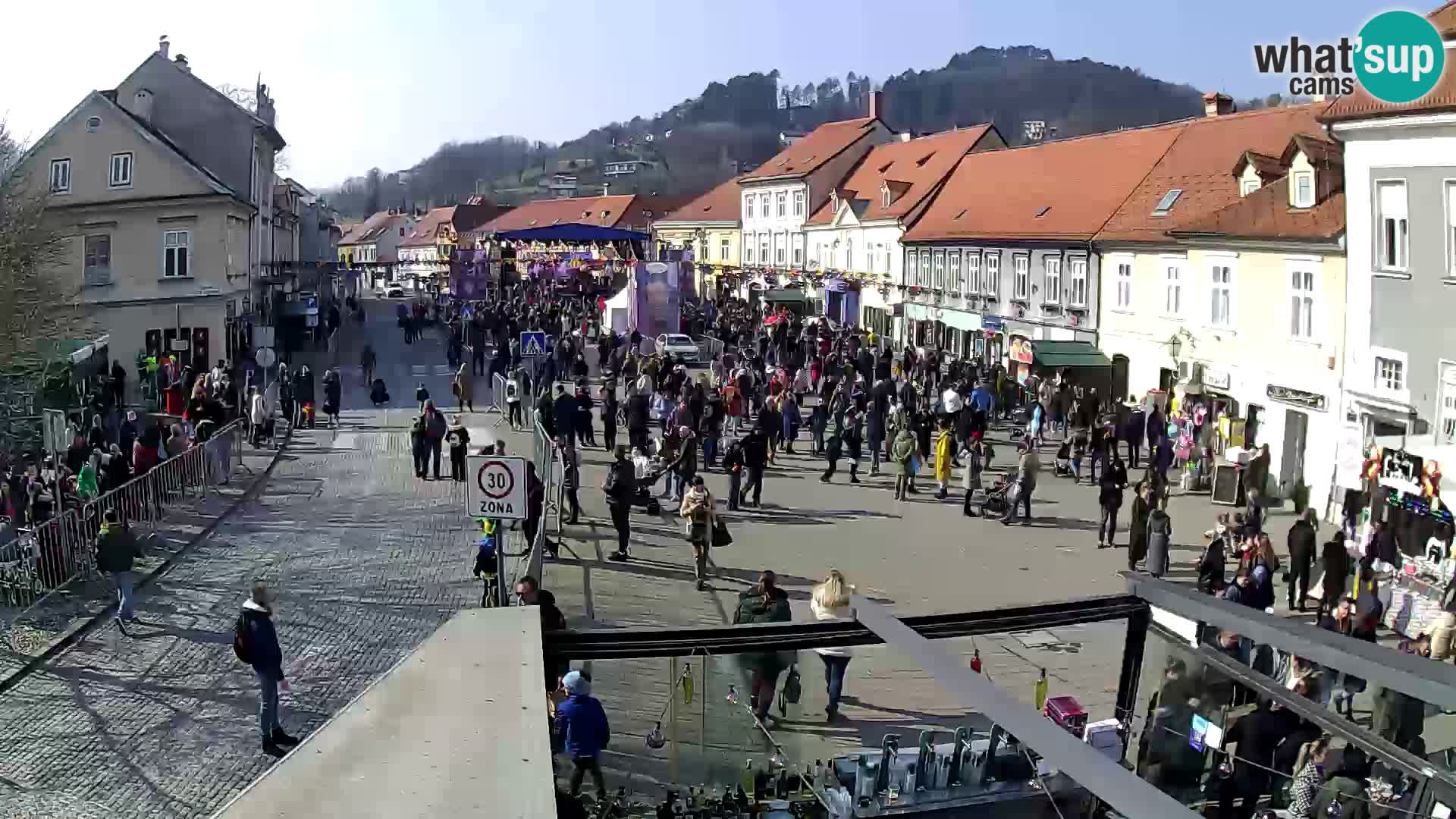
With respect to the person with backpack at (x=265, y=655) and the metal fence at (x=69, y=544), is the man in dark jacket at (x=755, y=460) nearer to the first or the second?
the metal fence at (x=69, y=544)

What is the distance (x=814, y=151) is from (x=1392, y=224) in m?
51.4

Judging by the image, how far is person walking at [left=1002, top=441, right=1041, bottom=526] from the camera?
20797 mm

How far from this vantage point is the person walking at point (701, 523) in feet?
52.3

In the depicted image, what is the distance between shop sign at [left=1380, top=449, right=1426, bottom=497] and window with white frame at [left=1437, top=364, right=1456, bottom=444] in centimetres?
86

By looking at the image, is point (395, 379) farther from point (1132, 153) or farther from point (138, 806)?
point (138, 806)

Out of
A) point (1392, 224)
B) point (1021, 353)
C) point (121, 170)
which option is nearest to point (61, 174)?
point (121, 170)

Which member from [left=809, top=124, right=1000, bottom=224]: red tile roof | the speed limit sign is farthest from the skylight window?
the speed limit sign

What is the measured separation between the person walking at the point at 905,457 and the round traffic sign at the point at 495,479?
34.8ft

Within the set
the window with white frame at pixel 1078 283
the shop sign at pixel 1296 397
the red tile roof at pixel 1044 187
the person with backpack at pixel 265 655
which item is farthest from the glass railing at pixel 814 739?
the window with white frame at pixel 1078 283

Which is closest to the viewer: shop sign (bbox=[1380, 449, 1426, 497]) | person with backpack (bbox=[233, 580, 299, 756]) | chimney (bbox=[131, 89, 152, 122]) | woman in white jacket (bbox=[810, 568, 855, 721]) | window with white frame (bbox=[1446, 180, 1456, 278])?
woman in white jacket (bbox=[810, 568, 855, 721])

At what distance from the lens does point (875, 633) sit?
504 centimetres

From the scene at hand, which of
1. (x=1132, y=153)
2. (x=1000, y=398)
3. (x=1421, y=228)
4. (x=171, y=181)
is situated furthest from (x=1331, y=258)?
(x=171, y=181)

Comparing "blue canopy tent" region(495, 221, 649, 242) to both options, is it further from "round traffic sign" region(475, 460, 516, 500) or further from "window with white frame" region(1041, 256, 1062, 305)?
"round traffic sign" region(475, 460, 516, 500)

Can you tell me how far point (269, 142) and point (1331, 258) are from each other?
4135 centimetres
